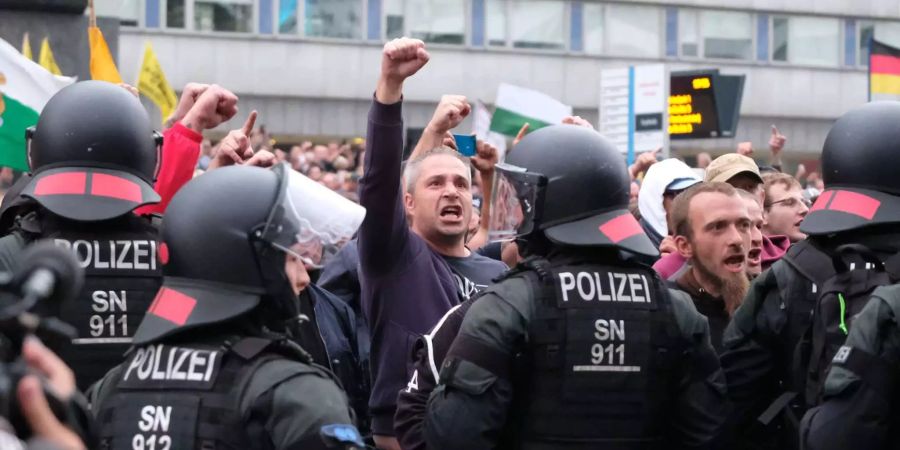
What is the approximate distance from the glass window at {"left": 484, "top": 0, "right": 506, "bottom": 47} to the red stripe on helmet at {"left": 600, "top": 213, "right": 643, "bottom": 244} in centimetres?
2994

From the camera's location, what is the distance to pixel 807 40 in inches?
1494

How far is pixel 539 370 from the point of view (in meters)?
4.29

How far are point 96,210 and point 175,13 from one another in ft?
91.3

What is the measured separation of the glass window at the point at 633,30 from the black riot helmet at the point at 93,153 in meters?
30.8

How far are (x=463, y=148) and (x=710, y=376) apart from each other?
9.19ft

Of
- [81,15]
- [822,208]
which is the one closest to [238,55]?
[81,15]

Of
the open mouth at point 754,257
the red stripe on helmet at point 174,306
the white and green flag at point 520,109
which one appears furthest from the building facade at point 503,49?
the red stripe on helmet at point 174,306

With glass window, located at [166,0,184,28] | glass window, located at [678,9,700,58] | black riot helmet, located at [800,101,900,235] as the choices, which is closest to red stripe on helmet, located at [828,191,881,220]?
black riot helmet, located at [800,101,900,235]

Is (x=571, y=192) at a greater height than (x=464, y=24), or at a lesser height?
lesser

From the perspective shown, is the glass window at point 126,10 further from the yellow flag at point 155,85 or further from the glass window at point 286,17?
the yellow flag at point 155,85

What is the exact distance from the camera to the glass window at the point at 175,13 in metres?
32.0

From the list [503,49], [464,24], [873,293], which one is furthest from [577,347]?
[503,49]

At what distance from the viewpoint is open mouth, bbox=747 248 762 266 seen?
21.0 feet

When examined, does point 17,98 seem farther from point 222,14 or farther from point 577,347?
point 222,14
